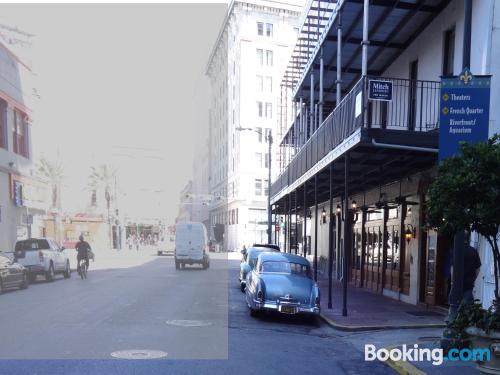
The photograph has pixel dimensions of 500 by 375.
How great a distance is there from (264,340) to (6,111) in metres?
17.8

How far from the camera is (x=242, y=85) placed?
6100cm

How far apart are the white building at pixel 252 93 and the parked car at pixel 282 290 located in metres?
46.4

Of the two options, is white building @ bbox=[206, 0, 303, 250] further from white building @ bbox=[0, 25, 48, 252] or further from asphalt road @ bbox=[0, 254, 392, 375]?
→ asphalt road @ bbox=[0, 254, 392, 375]

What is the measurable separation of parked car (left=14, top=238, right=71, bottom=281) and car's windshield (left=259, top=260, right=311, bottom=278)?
10109 mm

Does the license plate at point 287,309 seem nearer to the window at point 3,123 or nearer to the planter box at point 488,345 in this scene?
the planter box at point 488,345

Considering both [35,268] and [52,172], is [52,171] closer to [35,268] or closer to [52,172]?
[52,172]

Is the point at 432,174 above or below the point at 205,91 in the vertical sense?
below

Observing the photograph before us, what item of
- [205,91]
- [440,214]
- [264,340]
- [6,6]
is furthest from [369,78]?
[205,91]

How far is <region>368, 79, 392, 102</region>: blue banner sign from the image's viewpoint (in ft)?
34.7

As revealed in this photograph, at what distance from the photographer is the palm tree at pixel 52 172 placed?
2334 cm

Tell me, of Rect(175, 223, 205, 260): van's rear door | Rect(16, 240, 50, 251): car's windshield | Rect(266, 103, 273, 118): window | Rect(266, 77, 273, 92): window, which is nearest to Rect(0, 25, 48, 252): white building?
Rect(16, 240, 50, 251): car's windshield

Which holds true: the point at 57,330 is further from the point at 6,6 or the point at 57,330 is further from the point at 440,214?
the point at 6,6

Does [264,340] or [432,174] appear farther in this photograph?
[432,174]

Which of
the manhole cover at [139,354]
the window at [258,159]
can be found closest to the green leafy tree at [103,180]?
the manhole cover at [139,354]
